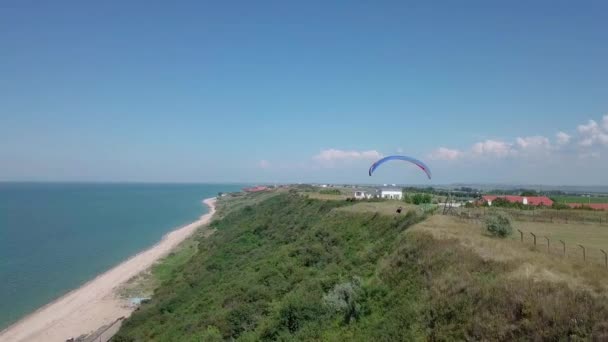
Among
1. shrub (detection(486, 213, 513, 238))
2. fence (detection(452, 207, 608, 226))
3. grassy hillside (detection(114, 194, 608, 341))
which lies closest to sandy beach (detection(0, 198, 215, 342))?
grassy hillside (detection(114, 194, 608, 341))

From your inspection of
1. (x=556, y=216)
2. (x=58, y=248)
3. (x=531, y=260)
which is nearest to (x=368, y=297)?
(x=531, y=260)

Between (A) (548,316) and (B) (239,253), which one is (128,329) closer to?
(B) (239,253)

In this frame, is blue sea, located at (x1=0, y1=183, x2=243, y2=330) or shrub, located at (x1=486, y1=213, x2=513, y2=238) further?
blue sea, located at (x1=0, y1=183, x2=243, y2=330)

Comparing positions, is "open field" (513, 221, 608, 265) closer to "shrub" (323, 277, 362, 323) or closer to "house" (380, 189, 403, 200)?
"shrub" (323, 277, 362, 323)

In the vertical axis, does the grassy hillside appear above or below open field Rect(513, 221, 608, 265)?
below

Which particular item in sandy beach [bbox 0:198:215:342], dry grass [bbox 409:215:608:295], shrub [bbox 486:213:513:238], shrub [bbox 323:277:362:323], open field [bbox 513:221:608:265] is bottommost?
sandy beach [bbox 0:198:215:342]

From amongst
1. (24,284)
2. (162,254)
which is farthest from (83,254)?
(24,284)
